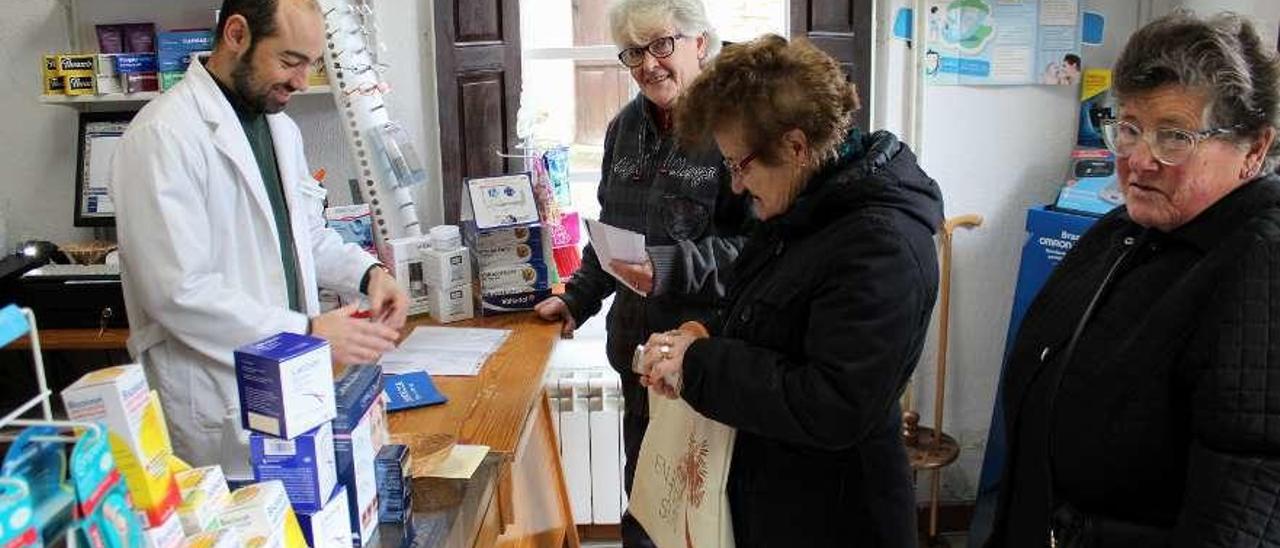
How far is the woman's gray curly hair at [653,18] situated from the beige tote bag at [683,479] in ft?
2.66

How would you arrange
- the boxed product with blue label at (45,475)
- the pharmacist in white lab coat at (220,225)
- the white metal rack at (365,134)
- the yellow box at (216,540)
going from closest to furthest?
the boxed product with blue label at (45,475), the yellow box at (216,540), the pharmacist in white lab coat at (220,225), the white metal rack at (365,134)

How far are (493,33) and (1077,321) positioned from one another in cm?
216

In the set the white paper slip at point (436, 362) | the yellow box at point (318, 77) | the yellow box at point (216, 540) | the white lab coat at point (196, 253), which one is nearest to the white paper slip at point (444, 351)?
the white paper slip at point (436, 362)

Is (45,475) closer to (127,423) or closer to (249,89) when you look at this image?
(127,423)

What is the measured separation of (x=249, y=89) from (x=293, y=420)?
44.3 inches

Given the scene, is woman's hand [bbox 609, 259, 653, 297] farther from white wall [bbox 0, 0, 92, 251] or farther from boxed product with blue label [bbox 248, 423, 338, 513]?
white wall [bbox 0, 0, 92, 251]

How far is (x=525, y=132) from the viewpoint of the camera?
305 centimetres

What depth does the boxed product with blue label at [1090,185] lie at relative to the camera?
287cm

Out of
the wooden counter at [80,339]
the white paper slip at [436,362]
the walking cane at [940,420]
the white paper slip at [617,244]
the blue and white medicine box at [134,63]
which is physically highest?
the blue and white medicine box at [134,63]

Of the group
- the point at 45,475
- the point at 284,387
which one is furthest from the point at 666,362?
the point at 45,475

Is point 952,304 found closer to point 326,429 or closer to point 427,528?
point 427,528

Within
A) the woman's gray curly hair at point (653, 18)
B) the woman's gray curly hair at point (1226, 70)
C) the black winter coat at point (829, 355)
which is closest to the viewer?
the woman's gray curly hair at point (1226, 70)

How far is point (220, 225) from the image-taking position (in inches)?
69.8

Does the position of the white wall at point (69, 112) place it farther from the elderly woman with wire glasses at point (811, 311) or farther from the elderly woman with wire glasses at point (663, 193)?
the elderly woman with wire glasses at point (811, 311)
